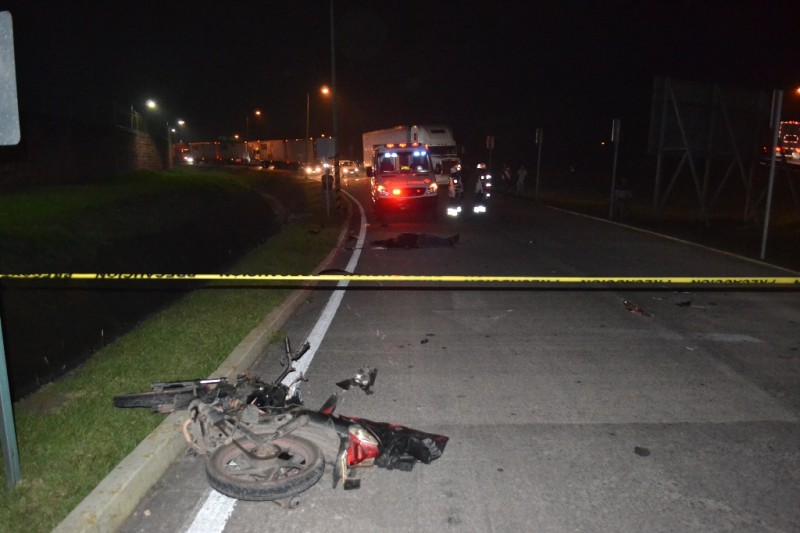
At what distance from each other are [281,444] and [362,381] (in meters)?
1.72

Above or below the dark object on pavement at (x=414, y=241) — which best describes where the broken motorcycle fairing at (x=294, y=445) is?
above

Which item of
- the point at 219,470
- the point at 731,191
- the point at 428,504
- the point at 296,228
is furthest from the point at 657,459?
the point at 731,191

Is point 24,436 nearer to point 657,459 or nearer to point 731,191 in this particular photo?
point 657,459

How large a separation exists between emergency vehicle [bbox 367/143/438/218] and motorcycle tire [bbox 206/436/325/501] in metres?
19.0

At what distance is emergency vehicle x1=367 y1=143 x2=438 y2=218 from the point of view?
2336 cm

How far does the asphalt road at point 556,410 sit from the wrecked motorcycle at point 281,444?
0.11 m

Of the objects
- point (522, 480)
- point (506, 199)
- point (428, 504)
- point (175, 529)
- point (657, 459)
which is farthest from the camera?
point (506, 199)

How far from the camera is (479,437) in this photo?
5.16 metres

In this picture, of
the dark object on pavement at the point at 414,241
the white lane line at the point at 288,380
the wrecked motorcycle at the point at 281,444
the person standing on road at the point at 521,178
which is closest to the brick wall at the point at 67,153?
the dark object on pavement at the point at 414,241

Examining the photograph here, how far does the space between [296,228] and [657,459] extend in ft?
52.6

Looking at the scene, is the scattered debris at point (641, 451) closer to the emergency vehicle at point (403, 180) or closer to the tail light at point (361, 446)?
the tail light at point (361, 446)

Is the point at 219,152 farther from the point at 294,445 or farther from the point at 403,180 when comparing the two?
the point at 294,445

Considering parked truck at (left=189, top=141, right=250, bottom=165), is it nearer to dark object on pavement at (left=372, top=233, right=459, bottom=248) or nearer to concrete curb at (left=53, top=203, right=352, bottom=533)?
dark object on pavement at (left=372, top=233, right=459, bottom=248)

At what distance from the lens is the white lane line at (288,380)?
391cm
